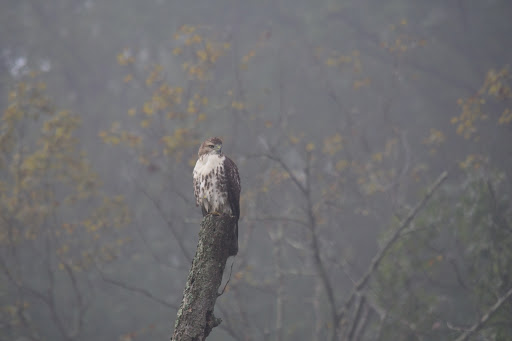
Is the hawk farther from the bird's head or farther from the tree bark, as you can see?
the tree bark

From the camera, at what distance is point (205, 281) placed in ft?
10.6

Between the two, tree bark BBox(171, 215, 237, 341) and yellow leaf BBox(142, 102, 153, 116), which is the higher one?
yellow leaf BBox(142, 102, 153, 116)

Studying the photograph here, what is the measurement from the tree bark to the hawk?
112 centimetres

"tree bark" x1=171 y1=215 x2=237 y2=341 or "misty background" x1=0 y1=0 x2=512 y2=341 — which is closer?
"tree bark" x1=171 y1=215 x2=237 y2=341

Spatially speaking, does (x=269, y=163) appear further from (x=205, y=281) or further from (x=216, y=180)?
(x=205, y=281)

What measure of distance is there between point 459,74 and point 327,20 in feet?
17.7

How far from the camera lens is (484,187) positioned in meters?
7.68

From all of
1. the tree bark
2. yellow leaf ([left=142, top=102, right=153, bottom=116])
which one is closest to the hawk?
the tree bark

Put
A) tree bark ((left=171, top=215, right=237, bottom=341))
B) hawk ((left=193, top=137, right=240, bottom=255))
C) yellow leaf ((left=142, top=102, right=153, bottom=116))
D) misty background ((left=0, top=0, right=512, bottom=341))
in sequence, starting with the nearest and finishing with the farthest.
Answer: tree bark ((left=171, top=215, right=237, bottom=341)) → hawk ((left=193, top=137, right=240, bottom=255)) → misty background ((left=0, top=0, right=512, bottom=341)) → yellow leaf ((left=142, top=102, right=153, bottom=116))

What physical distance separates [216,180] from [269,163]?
5997 millimetres

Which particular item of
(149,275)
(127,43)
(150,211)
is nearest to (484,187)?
(149,275)

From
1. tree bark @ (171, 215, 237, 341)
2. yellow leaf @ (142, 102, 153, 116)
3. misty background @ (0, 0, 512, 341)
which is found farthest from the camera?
yellow leaf @ (142, 102, 153, 116)

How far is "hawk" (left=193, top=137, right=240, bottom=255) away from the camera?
15.2ft

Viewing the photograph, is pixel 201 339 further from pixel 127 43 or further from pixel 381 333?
pixel 127 43
